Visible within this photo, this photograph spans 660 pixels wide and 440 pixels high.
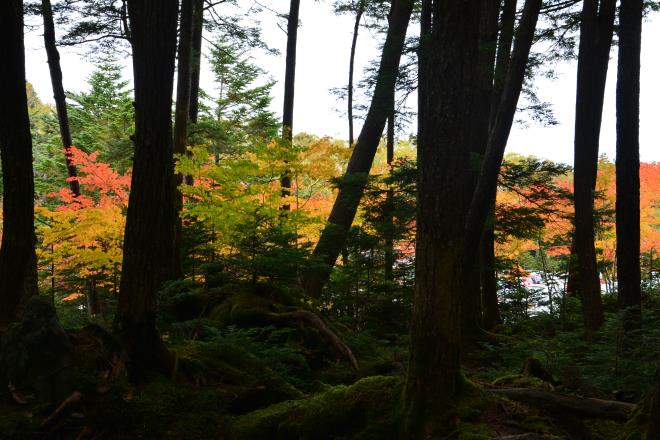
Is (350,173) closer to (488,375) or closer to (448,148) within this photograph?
(488,375)

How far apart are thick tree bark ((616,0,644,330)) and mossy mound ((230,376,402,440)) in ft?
18.7

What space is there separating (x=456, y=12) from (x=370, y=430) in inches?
102

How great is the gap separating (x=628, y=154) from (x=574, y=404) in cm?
597

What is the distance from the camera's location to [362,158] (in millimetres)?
10062

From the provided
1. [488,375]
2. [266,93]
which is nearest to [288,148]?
[488,375]

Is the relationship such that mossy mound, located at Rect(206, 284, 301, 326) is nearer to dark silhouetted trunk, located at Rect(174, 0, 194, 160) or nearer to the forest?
the forest

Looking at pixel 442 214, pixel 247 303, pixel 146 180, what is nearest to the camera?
pixel 442 214

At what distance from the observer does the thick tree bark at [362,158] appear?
909 cm

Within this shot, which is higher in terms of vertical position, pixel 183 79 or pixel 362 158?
pixel 183 79

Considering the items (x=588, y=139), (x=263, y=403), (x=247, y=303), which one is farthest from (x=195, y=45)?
(x=263, y=403)

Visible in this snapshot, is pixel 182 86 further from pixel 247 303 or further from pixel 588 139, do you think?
pixel 588 139

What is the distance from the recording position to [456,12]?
2.69 meters

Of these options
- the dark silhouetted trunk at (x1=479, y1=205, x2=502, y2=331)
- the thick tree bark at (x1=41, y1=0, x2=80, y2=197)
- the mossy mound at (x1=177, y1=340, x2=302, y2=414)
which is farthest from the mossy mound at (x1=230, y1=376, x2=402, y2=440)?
the thick tree bark at (x1=41, y1=0, x2=80, y2=197)

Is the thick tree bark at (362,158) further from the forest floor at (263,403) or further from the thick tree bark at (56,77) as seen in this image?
the thick tree bark at (56,77)
